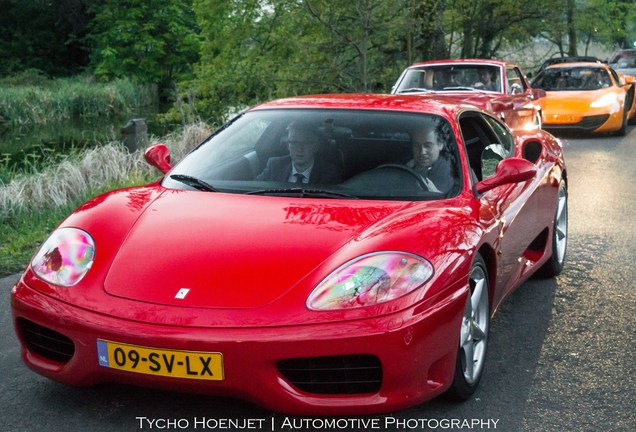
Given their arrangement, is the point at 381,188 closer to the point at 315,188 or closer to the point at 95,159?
the point at 315,188

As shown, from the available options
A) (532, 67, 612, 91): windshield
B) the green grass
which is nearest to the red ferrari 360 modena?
the green grass

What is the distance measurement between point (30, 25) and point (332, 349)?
5158 centimetres

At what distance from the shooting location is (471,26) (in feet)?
86.0

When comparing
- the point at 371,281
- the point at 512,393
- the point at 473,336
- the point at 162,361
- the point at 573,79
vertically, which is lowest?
the point at 573,79

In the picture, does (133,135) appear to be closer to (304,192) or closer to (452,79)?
(452,79)

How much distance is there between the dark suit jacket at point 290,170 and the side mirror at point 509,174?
→ 71 centimetres

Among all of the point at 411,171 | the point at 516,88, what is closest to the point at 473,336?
the point at 411,171

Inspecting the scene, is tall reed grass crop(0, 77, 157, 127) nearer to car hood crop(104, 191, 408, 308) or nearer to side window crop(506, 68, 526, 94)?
side window crop(506, 68, 526, 94)

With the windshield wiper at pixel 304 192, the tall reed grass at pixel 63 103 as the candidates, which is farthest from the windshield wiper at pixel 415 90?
the tall reed grass at pixel 63 103

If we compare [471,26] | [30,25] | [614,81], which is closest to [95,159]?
[614,81]

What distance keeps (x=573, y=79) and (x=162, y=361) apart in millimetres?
15019

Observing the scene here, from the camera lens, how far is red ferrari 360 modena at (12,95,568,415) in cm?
328

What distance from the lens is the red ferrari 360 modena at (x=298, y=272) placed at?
3283 mm

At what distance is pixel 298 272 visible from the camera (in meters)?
3.51
